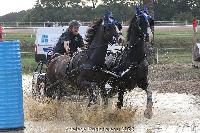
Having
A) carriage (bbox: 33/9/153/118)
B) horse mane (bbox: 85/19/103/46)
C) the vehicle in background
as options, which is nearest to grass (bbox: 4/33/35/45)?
the vehicle in background

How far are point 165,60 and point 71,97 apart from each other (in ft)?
56.7

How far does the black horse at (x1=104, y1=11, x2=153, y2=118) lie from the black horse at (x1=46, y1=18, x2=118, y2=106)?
40 cm

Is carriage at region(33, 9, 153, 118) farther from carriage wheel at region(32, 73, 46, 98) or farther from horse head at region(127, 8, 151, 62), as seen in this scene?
carriage wheel at region(32, 73, 46, 98)

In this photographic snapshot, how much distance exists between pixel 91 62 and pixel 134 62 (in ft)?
3.14

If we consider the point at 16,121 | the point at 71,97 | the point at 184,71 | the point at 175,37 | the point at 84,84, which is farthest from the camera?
the point at 175,37

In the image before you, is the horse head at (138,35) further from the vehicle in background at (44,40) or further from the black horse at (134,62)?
the vehicle in background at (44,40)

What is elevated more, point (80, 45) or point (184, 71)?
point (80, 45)

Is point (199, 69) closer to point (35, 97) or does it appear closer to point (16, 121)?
point (35, 97)

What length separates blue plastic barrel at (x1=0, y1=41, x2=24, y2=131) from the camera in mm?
11109

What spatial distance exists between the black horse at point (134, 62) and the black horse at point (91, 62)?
40 cm

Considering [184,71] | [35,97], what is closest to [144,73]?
[35,97]

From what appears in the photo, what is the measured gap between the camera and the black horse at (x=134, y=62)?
40.3 feet

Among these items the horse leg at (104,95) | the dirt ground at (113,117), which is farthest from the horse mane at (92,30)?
the dirt ground at (113,117)

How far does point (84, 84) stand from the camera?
1227 centimetres
